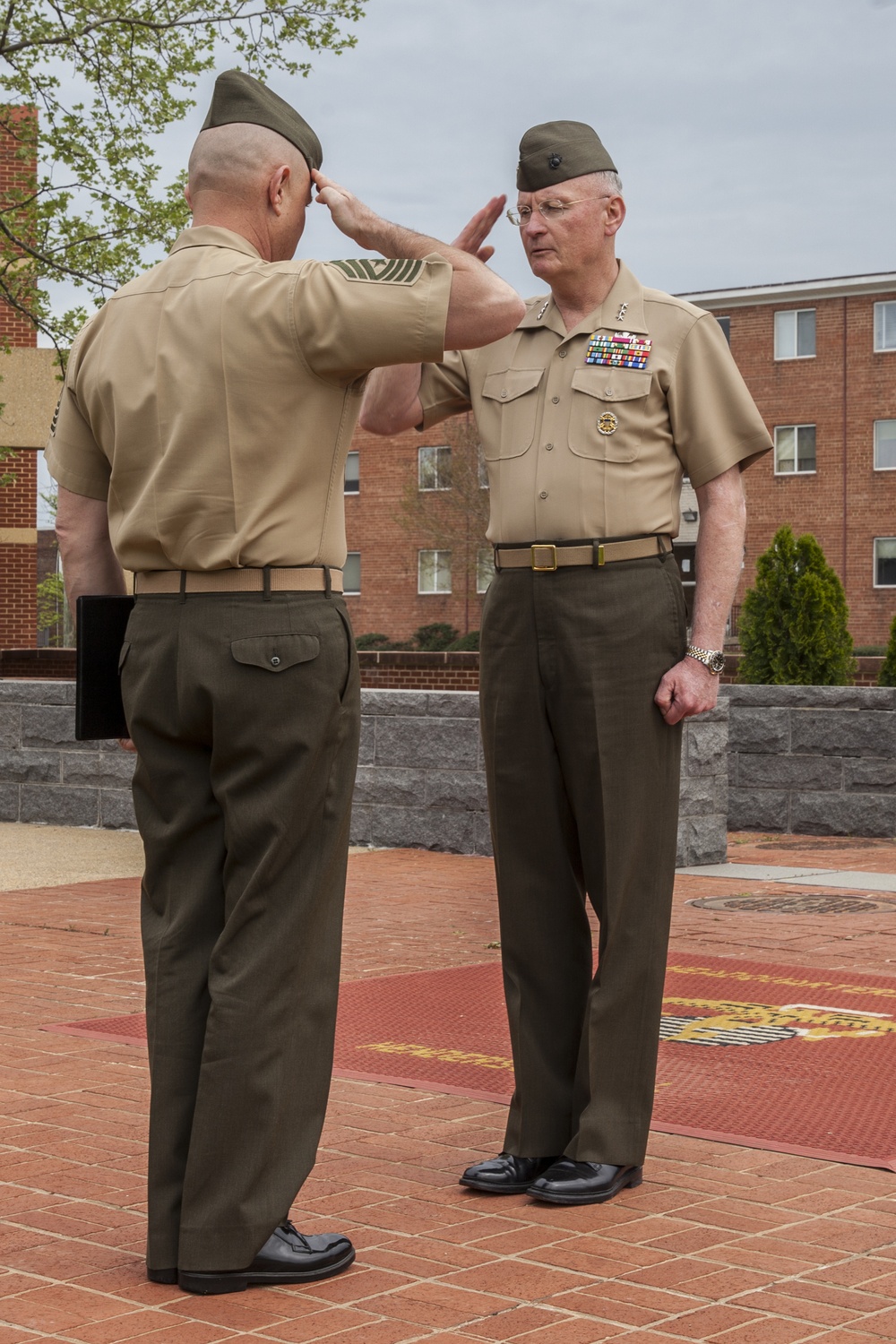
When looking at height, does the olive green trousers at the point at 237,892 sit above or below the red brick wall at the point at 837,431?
below

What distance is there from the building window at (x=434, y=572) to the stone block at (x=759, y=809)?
3965cm

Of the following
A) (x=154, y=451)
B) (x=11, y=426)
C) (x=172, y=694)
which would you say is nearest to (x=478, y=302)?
(x=154, y=451)

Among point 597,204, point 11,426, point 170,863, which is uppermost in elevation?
point 11,426

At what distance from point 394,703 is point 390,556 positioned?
42462 mm

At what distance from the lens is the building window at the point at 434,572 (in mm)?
52750

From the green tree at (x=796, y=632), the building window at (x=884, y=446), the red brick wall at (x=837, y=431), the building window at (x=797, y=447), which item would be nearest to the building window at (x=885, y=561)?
the red brick wall at (x=837, y=431)

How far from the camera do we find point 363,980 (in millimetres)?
6766

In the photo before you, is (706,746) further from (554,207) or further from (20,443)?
(20,443)

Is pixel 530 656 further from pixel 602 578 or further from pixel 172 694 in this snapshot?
pixel 172 694

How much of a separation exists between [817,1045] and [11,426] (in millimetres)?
20701

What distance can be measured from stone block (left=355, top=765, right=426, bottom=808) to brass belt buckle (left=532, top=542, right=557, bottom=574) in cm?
718

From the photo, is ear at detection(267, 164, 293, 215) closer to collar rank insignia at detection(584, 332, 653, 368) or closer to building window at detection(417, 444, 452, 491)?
collar rank insignia at detection(584, 332, 653, 368)

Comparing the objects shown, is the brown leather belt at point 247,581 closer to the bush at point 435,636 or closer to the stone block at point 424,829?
the stone block at point 424,829

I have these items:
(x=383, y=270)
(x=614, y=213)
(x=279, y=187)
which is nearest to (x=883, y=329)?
(x=614, y=213)
